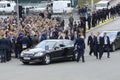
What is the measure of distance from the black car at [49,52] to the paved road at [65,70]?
1.31 ft

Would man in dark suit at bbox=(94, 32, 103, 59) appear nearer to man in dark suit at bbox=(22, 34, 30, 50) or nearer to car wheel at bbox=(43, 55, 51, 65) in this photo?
car wheel at bbox=(43, 55, 51, 65)

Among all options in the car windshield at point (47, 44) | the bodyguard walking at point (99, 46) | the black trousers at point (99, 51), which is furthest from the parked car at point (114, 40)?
the car windshield at point (47, 44)

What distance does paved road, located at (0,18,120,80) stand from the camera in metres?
22.0

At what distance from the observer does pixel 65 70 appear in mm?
24734

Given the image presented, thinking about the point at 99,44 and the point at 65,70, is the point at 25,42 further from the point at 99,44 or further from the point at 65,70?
the point at 65,70

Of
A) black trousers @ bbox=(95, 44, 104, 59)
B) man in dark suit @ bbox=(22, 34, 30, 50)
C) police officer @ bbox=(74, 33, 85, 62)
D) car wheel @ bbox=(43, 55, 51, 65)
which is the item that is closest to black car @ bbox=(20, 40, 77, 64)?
car wheel @ bbox=(43, 55, 51, 65)

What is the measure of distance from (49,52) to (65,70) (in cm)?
303

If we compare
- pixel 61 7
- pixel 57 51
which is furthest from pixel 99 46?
pixel 61 7

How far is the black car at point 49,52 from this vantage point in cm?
2705

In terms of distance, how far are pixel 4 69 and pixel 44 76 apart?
3.64m

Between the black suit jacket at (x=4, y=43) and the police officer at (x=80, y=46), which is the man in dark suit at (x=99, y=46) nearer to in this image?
the police officer at (x=80, y=46)

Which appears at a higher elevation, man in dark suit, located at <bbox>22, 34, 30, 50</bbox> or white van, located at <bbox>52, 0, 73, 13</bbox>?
white van, located at <bbox>52, 0, 73, 13</bbox>

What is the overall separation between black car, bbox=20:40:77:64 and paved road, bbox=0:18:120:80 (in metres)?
0.40

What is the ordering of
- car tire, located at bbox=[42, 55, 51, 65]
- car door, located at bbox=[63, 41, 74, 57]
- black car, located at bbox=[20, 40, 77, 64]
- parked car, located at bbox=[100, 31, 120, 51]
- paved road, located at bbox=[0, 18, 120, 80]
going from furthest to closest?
parked car, located at bbox=[100, 31, 120, 51] < car door, located at bbox=[63, 41, 74, 57] < car tire, located at bbox=[42, 55, 51, 65] < black car, located at bbox=[20, 40, 77, 64] < paved road, located at bbox=[0, 18, 120, 80]
